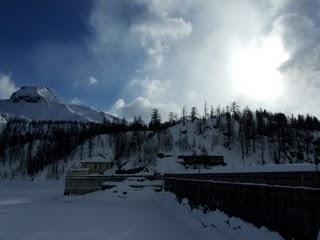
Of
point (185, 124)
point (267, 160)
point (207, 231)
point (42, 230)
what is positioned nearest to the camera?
point (207, 231)

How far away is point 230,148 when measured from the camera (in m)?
152

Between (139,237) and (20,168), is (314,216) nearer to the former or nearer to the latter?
(139,237)

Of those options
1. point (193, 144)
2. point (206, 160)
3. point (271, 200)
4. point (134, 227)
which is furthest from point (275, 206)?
point (193, 144)

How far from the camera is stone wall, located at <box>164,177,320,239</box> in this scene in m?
15.0

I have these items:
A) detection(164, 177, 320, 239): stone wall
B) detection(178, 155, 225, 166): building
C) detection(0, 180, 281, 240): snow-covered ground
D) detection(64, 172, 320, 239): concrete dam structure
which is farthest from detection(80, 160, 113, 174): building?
detection(164, 177, 320, 239): stone wall

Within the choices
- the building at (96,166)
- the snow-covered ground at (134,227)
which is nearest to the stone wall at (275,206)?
the snow-covered ground at (134,227)

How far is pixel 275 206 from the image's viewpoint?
732 inches

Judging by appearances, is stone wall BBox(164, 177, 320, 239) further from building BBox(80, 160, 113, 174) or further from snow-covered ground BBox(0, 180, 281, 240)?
building BBox(80, 160, 113, 174)

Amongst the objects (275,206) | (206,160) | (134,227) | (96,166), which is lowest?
(134,227)

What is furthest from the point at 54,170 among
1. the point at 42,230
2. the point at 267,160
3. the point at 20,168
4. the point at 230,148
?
the point at 42,230

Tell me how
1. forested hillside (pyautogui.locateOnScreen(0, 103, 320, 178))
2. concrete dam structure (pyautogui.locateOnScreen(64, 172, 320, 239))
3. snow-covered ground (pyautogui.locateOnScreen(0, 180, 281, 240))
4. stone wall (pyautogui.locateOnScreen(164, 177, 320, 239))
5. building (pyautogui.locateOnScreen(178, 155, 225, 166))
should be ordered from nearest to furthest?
stone wall (pyautogui.locateOnScreen(164, 177, 320, 239))
concrete dam structure (pyautogui.locateOnScreen(64, 172, 320, 239))
snow-covered ground (pyautogui.locateOnScreen(0, 180, 281, 240))
building (pyautogui.locateOnScreen(178, 155, 225, 166))
forested hillside (pyautogui.locateOnScreen(0, 103, 320, 178))

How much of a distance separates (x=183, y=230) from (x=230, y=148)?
12557 centimetres

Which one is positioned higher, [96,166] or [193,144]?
[193,144]

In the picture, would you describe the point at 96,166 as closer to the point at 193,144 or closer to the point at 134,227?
the point at 193,144
